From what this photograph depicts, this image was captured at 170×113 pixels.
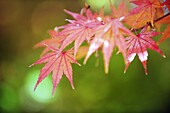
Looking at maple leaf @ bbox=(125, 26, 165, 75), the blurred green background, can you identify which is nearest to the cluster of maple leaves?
maple leaf @ bbox=(125, 26, 165, 75)

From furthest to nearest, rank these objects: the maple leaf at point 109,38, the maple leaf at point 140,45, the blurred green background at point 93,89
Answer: the blurred green background at point 93,89, the maple leaf at point 140,45, the maple leaf at point 109,38

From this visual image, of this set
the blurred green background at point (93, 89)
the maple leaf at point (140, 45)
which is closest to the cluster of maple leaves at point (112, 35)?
the maple leaf at point (140, 45)

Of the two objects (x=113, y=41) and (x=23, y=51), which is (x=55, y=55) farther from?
(x=23, y=51)

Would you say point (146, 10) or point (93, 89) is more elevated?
point (93, 89)

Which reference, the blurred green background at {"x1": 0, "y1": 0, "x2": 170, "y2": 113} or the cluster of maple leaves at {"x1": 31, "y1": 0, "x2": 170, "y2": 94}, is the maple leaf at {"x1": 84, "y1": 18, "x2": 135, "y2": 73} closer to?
the cluster of maple leaves at {"x1": 31, "y1": 0, "x2": 170, "y2": 94}

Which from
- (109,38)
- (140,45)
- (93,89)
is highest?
(93,89)

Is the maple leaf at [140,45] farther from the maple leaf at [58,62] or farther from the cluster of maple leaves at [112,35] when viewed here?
the maple leaf at [58,62]

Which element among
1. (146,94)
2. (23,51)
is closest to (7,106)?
(23,51)

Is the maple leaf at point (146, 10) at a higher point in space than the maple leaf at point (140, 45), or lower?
higher

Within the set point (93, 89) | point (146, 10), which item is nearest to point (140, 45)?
point (146, 10)

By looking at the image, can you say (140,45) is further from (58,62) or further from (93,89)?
(93,89)

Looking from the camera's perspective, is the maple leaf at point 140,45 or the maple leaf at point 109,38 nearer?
the maple leaf at point 109,38
